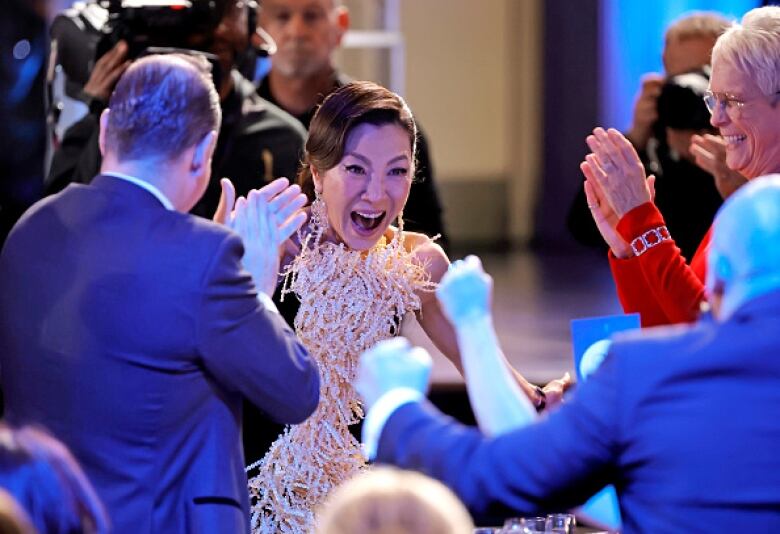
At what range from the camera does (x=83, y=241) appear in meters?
2.23

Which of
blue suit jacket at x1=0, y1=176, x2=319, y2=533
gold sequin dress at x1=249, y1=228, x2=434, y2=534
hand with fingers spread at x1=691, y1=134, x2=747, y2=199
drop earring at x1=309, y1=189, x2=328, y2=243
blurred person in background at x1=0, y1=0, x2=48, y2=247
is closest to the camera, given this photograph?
blue suit jacket at x1=0, y1=176, x2=319, y2=533

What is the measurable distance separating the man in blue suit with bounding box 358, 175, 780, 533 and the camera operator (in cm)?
215

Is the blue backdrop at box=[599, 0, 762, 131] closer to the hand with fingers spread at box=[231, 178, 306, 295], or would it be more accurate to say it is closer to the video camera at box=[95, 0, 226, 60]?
the video camera at box=[95, 0, 226, 60]

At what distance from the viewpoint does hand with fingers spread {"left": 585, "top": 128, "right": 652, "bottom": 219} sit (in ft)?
9.23

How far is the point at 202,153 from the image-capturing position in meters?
2.30

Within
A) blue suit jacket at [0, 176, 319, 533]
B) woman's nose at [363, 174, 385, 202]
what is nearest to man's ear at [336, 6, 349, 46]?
woman's nose at [363, 174, 385, 202]

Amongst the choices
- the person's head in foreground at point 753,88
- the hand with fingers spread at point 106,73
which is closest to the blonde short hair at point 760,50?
the person's head in foreground at point 753,88

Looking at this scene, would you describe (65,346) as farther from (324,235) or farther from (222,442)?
(324,235)

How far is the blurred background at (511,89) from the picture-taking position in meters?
9.48

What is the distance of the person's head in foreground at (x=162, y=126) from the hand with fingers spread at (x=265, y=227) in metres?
0.15

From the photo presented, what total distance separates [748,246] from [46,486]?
3.02 feet

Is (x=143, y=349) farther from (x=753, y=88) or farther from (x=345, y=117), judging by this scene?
(x=753, y=88)

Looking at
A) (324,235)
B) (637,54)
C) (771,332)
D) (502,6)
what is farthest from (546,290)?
(771,332)

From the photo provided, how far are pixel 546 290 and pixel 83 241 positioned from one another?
5.38 meters
